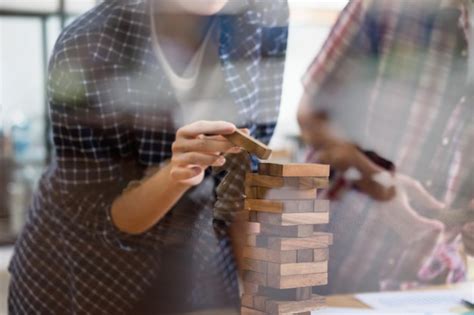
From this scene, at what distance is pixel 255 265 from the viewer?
0.78 meters

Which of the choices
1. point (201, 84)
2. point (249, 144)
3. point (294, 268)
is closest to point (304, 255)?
point (294, 268)

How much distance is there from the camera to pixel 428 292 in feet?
3.86

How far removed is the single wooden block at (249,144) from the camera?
75 centimetres

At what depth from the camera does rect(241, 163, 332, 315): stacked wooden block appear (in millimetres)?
755

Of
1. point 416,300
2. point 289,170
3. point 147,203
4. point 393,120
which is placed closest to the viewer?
point 289,170

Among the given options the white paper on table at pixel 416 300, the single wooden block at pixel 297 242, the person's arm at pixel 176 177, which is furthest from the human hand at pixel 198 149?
the white paper on table at pixel 416 300

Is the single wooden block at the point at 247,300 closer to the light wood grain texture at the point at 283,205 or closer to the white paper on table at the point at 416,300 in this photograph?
the light wood grain texture at the point at 283,205

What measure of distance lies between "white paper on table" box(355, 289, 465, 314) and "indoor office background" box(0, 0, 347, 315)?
336 millimetres

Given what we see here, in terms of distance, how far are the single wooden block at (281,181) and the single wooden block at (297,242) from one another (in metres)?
0.06

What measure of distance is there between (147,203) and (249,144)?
0.18 m

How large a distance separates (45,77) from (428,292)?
73 cm

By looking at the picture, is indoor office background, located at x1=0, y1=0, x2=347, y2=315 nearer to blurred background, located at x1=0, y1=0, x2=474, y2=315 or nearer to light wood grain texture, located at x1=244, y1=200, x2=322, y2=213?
blurred background, located at x1=0, y1=0, x2=474, y2=315

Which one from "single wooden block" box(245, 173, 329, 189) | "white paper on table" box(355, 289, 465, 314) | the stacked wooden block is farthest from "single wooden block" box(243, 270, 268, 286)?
"white paper on table" box(355, 289, 465, 314)

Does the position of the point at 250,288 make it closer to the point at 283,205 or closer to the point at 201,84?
the point at 283,205
